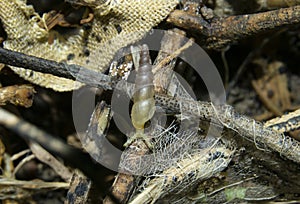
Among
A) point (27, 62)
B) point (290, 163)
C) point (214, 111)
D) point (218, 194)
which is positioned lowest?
point (218, 194)

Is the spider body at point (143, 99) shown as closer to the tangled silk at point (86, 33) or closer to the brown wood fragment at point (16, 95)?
the tangled silk at point (86, 33)

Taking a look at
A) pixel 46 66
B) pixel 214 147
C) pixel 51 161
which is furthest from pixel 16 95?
pixel 214 147

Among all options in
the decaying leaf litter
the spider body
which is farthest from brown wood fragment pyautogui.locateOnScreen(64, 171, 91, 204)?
the spider body

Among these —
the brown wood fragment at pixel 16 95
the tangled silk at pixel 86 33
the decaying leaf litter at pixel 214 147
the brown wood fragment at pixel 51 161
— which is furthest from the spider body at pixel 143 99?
the brown wood fragment at pixel 51 161

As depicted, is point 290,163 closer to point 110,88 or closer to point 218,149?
point 218,149

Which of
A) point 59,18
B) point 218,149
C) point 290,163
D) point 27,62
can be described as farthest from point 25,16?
point 290,163
